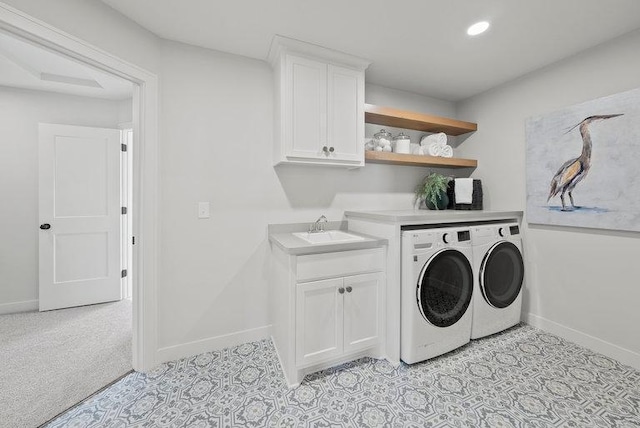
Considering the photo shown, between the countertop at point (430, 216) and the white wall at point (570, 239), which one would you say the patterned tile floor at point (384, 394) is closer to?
the white wall at point (570, 239)

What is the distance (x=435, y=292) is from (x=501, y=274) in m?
0.82

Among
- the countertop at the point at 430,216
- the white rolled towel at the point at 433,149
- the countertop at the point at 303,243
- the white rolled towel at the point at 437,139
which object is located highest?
the white rolled towel at the point at 437,139

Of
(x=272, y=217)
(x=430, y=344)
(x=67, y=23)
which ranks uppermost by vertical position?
(x=67, y=23)

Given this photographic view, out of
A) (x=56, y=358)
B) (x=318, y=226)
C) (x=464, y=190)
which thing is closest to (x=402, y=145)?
(x=464, y=190)

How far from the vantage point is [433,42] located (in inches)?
76.2

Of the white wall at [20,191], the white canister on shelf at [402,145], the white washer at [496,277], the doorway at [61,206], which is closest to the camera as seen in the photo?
the white washer at [496,277]

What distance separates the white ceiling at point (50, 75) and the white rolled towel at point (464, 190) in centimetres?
316

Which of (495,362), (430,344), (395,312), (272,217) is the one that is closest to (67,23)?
(272,217)

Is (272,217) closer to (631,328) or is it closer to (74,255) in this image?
(74,255)

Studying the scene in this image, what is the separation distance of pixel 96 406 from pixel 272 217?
1590mm

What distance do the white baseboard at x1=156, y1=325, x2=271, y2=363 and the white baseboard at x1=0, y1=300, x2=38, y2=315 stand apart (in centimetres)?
203

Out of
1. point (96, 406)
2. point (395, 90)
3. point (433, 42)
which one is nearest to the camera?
point (96, 406)

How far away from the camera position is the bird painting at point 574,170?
1962 millimetres

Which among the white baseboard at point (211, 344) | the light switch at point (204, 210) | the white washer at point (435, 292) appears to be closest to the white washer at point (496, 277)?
the white washer at point (435, 292)
